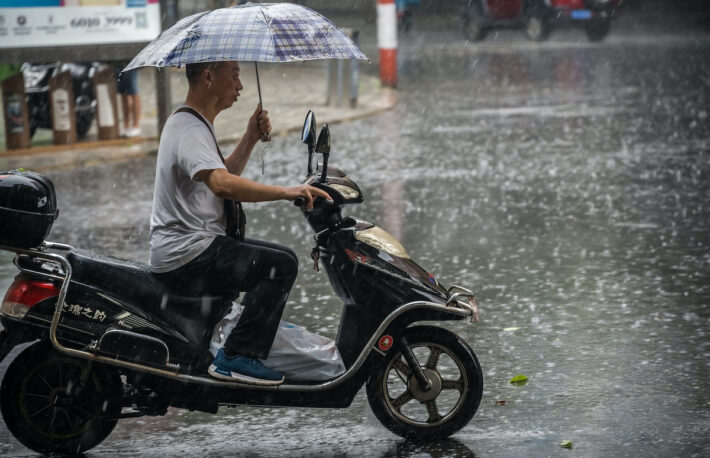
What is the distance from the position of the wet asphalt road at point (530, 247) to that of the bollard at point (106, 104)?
1834 millimetres

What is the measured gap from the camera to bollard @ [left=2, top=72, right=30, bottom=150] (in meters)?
13.8

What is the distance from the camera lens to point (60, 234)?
372 inches

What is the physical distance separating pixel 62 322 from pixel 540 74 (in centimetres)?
1754

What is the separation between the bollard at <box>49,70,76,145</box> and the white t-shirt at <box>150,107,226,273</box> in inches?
389

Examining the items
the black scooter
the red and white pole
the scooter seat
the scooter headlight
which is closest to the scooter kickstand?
the black scooter

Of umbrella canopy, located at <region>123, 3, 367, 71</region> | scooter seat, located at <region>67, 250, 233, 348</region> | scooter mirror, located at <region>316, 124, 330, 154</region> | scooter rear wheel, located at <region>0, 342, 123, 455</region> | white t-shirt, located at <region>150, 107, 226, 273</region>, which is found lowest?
scooter rear wheel, located at <region>0, 342, 123, 455</region>

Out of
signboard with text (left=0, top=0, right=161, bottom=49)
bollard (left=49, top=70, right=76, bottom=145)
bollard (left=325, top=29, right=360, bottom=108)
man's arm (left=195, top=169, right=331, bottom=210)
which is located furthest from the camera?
bollard (left=325, top=29, right=360, bottom=108)

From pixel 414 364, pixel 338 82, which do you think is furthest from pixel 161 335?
pixel 338 82

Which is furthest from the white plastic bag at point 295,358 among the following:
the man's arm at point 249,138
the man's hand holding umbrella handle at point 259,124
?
the man's hand holding umbrella handle at point 259,124

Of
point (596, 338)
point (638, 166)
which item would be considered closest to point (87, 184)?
point (638, 166)

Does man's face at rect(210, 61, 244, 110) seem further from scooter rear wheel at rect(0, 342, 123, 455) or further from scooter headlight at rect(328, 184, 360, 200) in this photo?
scooter rear wheel at rect(0, 342, 123, 455)

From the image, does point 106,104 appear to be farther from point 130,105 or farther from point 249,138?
point 249,138

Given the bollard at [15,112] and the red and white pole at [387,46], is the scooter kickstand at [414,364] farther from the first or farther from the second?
the red and white pole at [387,46]

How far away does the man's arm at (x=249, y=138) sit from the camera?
512 centimetres
